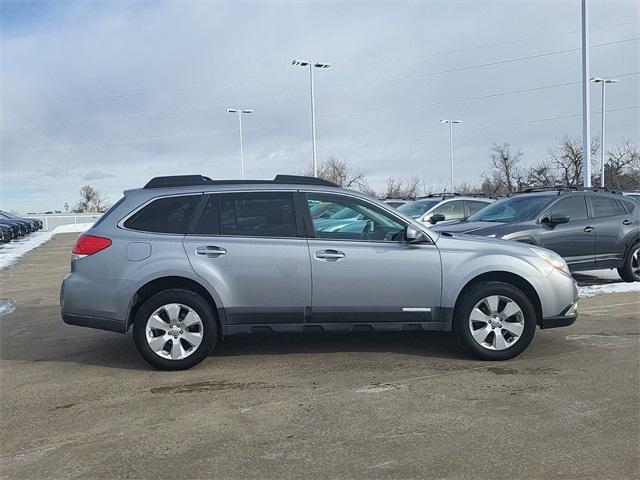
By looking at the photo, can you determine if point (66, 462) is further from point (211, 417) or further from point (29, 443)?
point (211, 417)

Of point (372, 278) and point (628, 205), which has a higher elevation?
point (628, 205)

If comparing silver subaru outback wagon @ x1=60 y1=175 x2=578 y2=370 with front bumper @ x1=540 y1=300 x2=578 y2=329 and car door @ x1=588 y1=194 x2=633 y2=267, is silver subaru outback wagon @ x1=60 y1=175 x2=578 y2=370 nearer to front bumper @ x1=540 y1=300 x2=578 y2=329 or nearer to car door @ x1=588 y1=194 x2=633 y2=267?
front bumper @ x1=540 y1=300 x2=578 y2=329

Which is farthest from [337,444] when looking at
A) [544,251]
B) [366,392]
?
[544,251]

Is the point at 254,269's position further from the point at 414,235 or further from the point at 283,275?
the point at 414,235

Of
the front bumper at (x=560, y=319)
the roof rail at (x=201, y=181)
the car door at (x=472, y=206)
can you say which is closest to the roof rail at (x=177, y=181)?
the roof rail at (x=201, y=181)

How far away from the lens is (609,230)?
10273 mm

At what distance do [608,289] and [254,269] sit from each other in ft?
23.0

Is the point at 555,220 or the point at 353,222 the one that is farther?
the point at 555,220

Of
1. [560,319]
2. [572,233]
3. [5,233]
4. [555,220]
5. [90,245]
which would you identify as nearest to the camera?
[90,245]

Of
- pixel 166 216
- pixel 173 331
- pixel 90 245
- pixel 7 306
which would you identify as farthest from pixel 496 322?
pixel 7 306

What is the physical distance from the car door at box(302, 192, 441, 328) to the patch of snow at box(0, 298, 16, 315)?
6.23m

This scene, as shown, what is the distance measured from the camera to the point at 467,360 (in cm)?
582

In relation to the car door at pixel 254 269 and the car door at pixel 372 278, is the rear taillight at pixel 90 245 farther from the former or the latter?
the car door at pixel 372 278

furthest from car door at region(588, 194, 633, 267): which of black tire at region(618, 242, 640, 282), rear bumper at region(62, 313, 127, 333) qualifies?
rear bumper at region(62, 313, 127, 333)
